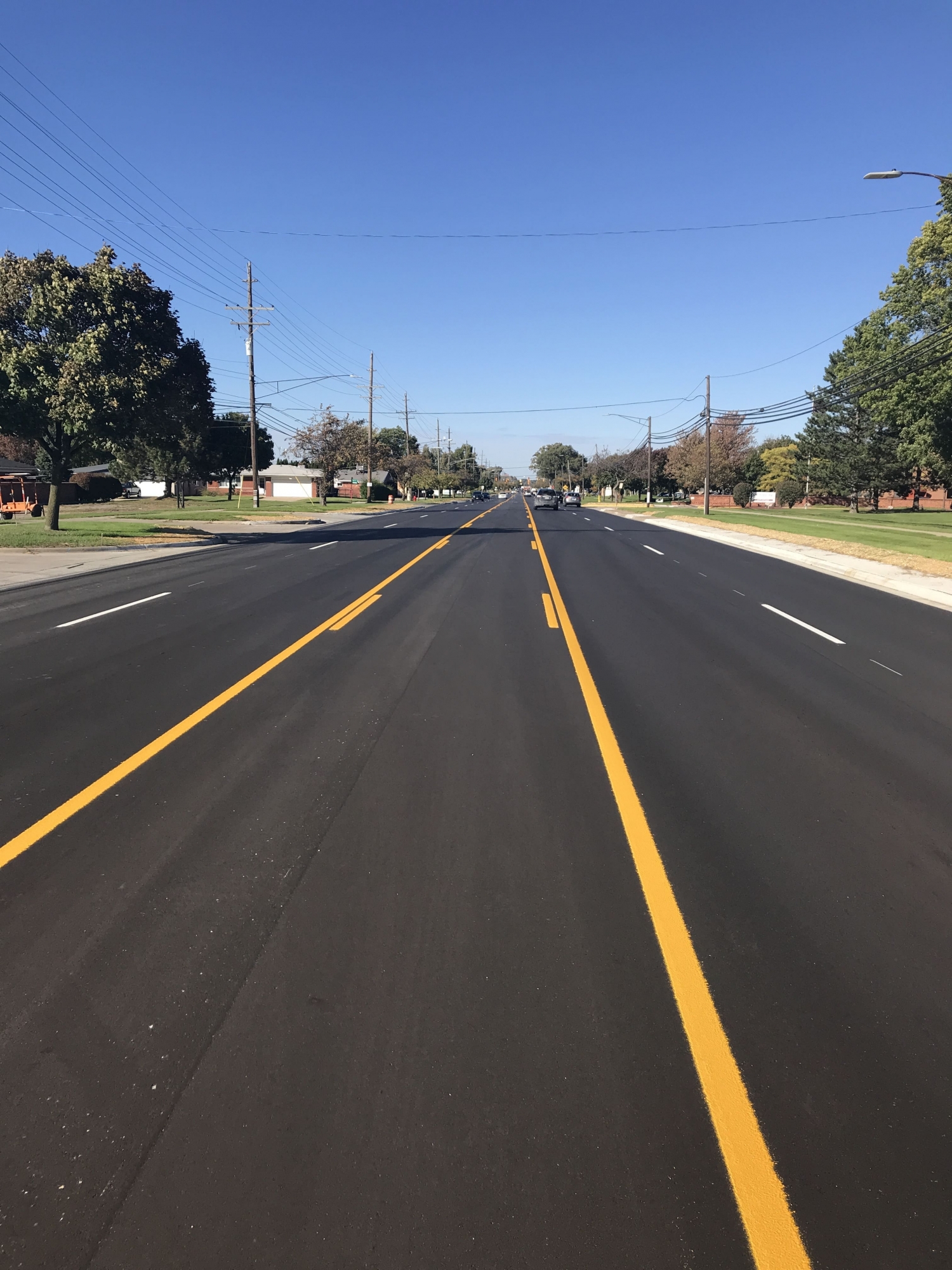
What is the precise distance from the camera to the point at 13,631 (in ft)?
38.9

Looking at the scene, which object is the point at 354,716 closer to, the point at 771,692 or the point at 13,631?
the point at 771,692

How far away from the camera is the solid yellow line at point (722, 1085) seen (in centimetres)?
247

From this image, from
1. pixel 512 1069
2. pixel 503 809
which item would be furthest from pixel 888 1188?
pixel 503 809

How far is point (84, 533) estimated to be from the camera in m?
28.5

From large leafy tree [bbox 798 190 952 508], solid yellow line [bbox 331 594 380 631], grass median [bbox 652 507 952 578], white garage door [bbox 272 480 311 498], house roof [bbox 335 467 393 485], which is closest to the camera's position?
solid yellow line [bbox 331 594 380 631]

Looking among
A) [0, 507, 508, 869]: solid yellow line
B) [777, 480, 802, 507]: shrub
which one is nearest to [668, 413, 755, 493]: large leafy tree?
[777, 480, 802, 507]: shrub

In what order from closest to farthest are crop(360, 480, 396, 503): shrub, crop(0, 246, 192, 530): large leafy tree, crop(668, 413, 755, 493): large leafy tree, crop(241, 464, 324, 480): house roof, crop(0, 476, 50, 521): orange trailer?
crop(0, 246, 192, 530): large leafy tree, crop(0, 476, 50, 521): orange trailer, crop(668, 413, 755, 493): large leafy tree, crop(360, 480, 396, 503): shrub, crop(241, 464, 324, 480): house roof

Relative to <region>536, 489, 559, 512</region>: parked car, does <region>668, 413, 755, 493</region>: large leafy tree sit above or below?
above

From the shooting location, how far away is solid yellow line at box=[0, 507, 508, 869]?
5020 millimetres

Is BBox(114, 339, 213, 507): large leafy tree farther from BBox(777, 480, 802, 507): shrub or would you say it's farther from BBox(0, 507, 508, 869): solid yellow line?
BBox(777, 480, 802, 507): shrub

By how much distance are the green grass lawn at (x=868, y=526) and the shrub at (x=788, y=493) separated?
37.2ft

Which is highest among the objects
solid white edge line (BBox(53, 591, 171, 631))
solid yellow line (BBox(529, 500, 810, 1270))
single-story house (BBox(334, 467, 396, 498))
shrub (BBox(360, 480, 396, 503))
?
single-story house (BBox(334, 467, 396, 498))

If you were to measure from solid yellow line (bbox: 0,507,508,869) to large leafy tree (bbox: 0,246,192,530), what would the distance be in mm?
17395

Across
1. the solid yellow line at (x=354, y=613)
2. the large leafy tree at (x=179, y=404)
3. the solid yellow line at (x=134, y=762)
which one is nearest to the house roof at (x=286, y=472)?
the large leafy tree at (x=179, y=404)
